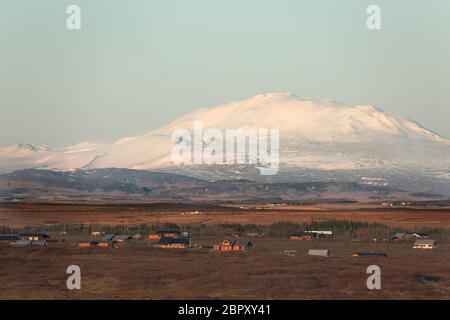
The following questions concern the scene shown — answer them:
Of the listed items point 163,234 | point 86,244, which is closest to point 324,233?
point 163,234

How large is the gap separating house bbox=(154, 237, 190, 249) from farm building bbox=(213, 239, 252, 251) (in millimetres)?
4219

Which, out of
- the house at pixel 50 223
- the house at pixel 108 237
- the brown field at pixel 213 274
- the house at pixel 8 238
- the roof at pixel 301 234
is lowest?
the brown field at pixel 213 274

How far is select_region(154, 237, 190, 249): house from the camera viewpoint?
415ft

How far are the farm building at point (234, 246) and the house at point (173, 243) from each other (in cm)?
422

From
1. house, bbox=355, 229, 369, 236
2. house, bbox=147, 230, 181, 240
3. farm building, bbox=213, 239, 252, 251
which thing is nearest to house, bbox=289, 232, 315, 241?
house, bbox=355, 229, 369, 236

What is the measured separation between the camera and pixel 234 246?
125 meters

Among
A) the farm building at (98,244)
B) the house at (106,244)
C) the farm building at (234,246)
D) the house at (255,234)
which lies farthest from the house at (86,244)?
Result: the house at (255,234)

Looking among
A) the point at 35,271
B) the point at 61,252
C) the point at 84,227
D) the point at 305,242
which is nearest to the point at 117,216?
the point at 84,227

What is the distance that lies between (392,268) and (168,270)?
66.7 feet

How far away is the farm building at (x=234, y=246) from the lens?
4858 inches

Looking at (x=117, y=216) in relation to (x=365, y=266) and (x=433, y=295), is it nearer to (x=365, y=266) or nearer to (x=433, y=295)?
(x=365, y=266)

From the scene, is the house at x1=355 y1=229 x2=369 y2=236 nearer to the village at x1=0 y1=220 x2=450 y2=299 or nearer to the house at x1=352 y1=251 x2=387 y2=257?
the village at x1=0 y1=220 x2=450 y2=299

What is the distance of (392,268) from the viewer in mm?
101000

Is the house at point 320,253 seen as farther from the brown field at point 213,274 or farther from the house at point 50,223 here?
the house at point 50,223
